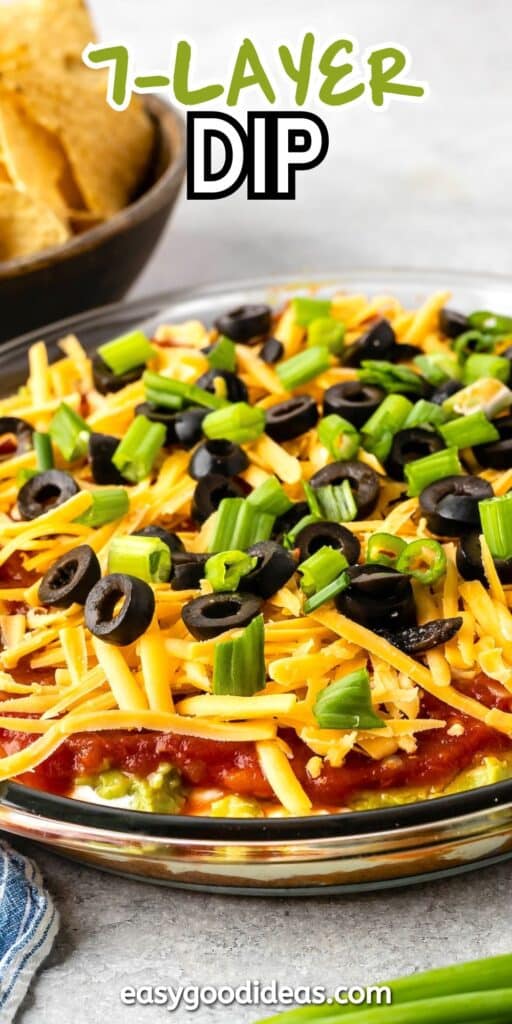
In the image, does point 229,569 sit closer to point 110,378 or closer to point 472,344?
point 110,378

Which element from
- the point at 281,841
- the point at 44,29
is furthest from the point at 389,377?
the point at 44,29

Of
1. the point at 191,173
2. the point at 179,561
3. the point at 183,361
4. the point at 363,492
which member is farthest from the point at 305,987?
the point at 191,173

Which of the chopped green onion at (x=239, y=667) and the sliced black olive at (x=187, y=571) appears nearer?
the chopped green onion at (x=239, y=667)

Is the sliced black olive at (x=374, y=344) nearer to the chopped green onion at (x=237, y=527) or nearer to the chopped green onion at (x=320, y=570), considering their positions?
the chopped green onion at (x=237, y=527)

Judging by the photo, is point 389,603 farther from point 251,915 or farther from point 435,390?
point 435,390

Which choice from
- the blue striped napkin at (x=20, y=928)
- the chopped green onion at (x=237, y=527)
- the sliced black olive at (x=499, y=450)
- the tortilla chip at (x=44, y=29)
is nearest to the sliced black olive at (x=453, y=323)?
the sliced black olive at (x=499, y=450)
